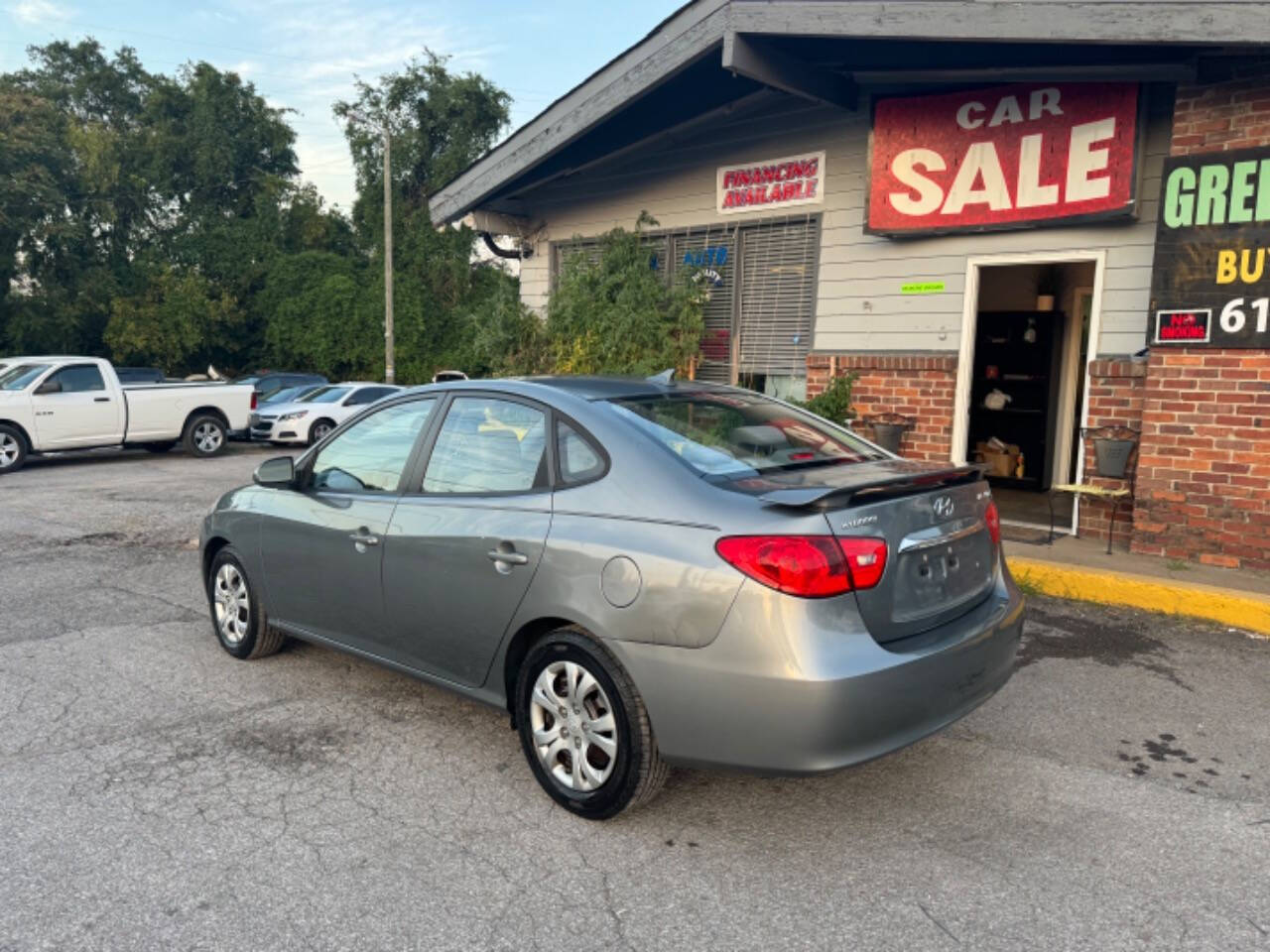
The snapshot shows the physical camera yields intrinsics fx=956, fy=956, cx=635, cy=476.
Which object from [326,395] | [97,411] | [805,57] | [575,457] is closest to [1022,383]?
[805,57]

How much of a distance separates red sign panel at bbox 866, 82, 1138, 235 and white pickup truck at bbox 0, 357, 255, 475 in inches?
467

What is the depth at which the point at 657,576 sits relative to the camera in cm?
308

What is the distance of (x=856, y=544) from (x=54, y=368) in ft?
48.1

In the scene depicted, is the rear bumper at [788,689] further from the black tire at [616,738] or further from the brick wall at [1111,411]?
the brick wall at [1111,411]

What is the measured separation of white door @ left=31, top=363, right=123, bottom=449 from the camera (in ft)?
45.7

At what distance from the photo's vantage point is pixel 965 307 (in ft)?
26.6

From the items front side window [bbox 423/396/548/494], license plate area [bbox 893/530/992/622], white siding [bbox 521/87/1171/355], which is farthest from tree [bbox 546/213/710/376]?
license plate area [bbox 893/530/992/622]

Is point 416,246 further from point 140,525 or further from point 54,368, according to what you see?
point 140,525

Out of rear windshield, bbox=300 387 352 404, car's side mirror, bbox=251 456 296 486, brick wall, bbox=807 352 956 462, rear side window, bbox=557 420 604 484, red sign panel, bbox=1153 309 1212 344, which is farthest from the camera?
rear windshield, bbox=300 387 352 404

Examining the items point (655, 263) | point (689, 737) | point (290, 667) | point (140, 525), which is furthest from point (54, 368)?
point (689, 737)

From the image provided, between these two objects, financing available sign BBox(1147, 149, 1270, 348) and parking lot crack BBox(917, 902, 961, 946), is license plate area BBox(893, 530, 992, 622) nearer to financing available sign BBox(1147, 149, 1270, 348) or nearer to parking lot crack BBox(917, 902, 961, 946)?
parking lot crack BBox(917, 902, 961, 946)

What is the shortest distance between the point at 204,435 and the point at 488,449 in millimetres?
13857

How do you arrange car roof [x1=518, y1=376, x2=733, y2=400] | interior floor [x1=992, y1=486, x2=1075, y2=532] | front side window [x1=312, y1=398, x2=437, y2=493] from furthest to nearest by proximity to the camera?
1. interior floor [x1=992, y1=486, x2=1075, y2=532]
2. front side window [x1=312, y1=398, x2=437, y2=493]
3. car roof [x1=518, y1=376, x2=733, y2=400]

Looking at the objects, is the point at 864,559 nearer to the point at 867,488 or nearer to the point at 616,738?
the point at 867,488
